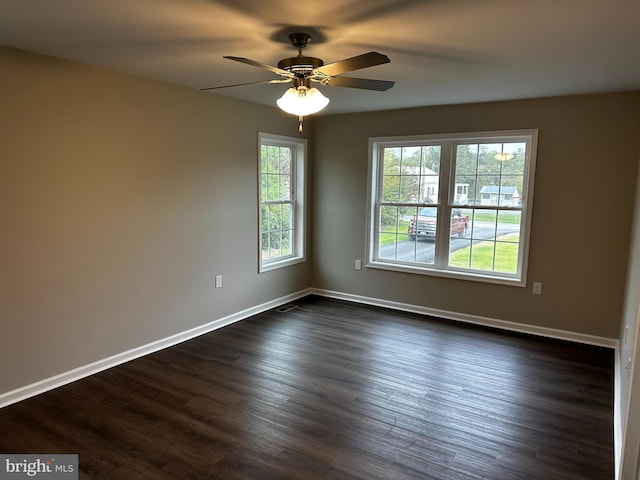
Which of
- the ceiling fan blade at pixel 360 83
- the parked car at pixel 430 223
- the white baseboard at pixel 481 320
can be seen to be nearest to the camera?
the ceiling fan blade at pixel 360 83

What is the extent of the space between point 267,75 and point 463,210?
2.52m

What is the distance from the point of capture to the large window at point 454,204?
4266 millimetres

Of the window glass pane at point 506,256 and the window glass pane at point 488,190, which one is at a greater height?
the window glass pane at point 488,190

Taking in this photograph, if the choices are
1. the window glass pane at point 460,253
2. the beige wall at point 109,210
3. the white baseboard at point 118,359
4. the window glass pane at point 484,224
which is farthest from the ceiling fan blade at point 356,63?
the window glass pane at point 460,253

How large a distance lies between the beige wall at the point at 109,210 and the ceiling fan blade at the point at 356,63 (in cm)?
185

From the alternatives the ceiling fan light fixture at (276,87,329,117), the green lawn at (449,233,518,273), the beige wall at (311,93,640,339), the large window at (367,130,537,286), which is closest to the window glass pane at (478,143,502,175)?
the large window at (367,130,537,286)

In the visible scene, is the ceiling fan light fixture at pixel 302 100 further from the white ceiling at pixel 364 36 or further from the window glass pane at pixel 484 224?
the window glass pane at pixel 484 224

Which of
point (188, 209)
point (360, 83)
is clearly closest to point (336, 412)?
point (360, 83)

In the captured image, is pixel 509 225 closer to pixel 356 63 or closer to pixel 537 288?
pixel 537 288

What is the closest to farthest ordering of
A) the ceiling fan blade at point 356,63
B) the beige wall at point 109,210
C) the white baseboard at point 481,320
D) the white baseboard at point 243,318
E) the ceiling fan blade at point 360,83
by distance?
the ceiling fan blade at point 356,63 < the ceiling fan blade at point 360,83 < the beige wall at point 109,210 < the white baseboard at point 243,318 < the white baseboard at point 481,320

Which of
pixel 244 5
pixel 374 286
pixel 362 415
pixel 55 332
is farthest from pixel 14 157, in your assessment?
pixel 374 286

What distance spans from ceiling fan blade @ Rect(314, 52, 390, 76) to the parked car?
2.81m

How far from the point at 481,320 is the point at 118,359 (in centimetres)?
352

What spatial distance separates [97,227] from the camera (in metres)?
3.19
